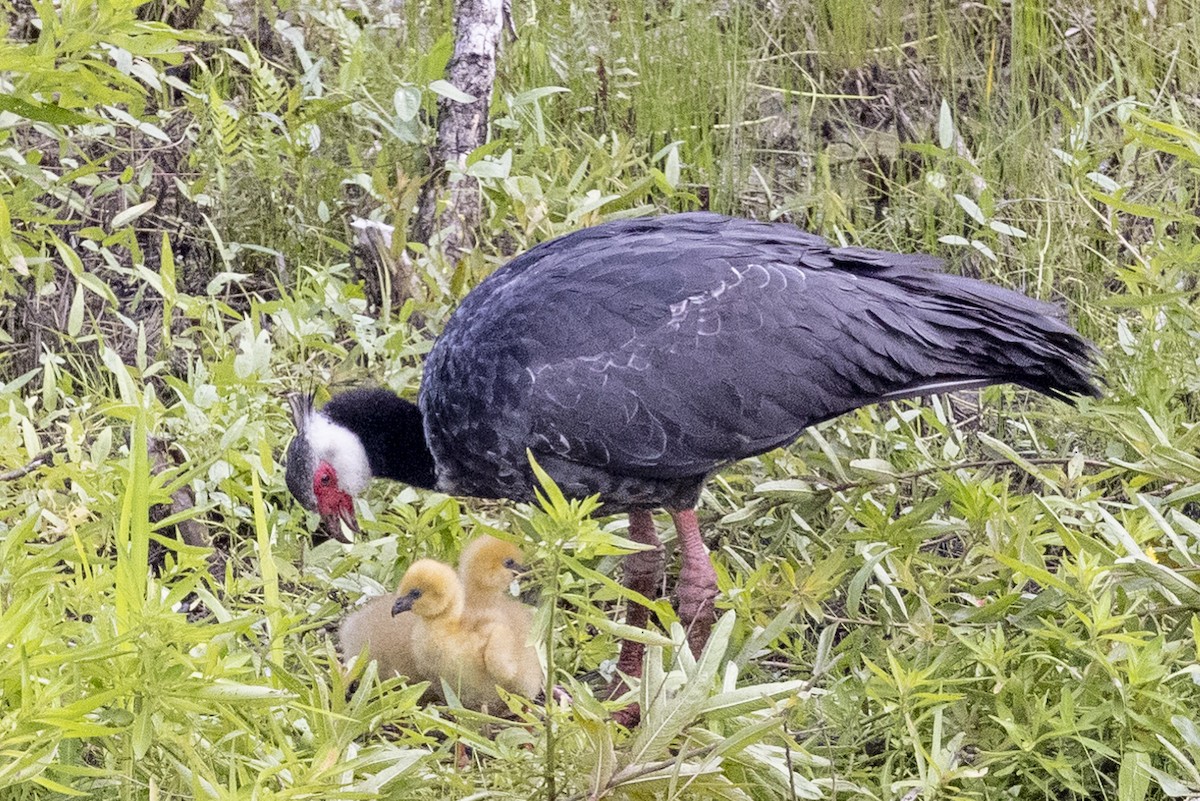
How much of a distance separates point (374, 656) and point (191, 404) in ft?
2.36

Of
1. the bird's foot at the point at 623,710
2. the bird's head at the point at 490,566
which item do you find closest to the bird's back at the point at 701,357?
the bird's head at the point at 490,566

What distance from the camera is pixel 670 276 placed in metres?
2.89

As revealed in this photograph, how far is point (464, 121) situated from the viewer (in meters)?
4.05

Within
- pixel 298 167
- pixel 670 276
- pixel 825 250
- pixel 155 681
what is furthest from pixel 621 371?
pixel 298 167

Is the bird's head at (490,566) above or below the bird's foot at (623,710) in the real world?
above

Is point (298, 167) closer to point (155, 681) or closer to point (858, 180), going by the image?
point (858, 180)

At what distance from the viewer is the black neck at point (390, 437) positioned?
3.17 metres

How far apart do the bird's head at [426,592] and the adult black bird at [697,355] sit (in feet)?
0.94

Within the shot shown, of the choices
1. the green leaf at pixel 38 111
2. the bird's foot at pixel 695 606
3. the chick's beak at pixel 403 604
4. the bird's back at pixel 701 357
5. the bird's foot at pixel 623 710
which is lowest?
the bird's foot at pixel 623 710

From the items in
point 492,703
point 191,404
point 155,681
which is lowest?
point 492,703

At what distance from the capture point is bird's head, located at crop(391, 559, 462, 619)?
281 centimetres

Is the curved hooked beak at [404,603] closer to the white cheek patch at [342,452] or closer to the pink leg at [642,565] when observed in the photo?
the white cheek patch at [342,452]

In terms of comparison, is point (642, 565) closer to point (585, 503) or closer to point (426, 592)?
point (426, 592)

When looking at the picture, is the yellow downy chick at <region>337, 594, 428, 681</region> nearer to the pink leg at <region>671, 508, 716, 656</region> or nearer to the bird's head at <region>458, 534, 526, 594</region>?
the bird's head at <region>458, 534, 526, 594</region>
